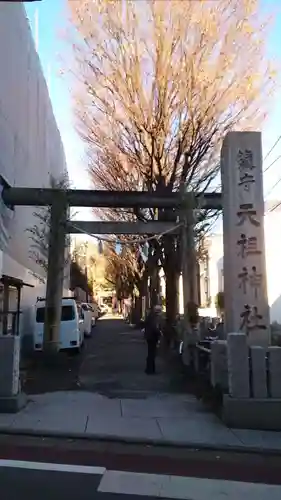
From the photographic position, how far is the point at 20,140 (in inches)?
814

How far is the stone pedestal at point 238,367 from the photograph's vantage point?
338 inches

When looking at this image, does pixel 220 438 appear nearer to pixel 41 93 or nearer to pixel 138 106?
pixel 138 106

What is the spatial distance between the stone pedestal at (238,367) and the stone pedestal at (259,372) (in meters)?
0.09

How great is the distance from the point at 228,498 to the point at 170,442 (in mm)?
2250

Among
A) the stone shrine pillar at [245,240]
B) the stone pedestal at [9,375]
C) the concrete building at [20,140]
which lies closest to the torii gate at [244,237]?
the stone shrine pillar at [245,240]

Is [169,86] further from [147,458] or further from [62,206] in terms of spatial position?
[147,458]

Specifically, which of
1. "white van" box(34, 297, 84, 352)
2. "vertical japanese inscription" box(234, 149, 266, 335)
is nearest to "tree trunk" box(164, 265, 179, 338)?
"white van" box(34, 297, 84, 352)

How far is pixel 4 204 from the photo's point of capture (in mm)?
16172

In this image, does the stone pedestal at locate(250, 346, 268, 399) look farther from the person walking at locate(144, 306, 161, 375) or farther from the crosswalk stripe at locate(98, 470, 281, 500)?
the person walking at locate(144, 306, 161, 375)

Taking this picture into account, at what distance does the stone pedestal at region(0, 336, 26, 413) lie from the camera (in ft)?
29.7

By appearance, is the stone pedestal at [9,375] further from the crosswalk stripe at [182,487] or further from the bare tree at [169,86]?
the bare tree at [169,86]

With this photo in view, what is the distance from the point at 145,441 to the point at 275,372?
7.68 feet

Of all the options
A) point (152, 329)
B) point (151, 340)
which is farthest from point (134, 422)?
point (152, 329)

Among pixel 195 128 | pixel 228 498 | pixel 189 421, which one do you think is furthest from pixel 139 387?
pixel 195 128
